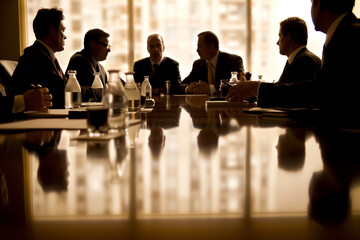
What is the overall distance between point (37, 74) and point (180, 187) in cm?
252

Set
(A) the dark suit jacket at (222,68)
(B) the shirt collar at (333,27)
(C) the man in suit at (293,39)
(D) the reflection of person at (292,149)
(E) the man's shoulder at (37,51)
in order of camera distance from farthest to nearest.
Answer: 1. (A) the dark suit jacket at (222,68)
2. (C) the man in suit at (293,39)
3. (E) the man's shoulder at (37,51)
4. (B) the shirt collar at (333,27)
5. (D) the reflection of person at (292,149)

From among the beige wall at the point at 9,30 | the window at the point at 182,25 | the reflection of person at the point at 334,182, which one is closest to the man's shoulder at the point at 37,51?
the reflection of person at the point at 334,182

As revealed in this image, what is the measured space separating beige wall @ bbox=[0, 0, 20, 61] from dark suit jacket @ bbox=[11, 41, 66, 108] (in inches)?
170

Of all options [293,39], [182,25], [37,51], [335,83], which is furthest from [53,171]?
[182,25]

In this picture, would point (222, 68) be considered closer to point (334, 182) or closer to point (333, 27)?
point (333, 27)

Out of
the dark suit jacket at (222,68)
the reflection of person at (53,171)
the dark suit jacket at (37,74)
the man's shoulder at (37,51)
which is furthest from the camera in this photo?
the dark suit jacket at (222,68)

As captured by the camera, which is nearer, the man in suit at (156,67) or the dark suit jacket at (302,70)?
the dark suit jacket at (302,70)

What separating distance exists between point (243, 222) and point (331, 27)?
2111mm

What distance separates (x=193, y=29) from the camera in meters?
7.26

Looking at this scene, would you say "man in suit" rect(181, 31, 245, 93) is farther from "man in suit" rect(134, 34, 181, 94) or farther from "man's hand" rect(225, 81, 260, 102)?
"man's hand" rect(225, 81, 260, 102)

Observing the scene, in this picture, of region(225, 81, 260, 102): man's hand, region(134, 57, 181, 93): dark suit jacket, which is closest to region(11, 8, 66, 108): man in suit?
region(225, 81, 260, 102): man's hand

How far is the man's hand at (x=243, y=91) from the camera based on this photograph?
243 centimetres

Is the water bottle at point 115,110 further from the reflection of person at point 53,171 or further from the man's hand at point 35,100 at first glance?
the man's hand at point 35,100

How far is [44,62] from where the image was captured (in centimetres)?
296
